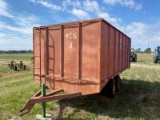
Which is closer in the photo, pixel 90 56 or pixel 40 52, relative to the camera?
pixel 90 56

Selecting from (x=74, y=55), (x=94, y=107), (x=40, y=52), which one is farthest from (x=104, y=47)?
(x=94, y=107)

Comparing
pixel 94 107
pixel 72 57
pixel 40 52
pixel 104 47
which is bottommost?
pixel 94 107

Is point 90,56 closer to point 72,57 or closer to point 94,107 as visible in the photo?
point 72,57

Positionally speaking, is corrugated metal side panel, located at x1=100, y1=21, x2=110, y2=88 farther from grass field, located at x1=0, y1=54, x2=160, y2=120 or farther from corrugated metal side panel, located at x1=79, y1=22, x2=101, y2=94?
grass field, located at x1=0, y1=54, x2=160, y2=120

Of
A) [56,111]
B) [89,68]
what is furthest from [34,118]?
[89,68]

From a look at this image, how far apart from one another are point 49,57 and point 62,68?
0.64 metres

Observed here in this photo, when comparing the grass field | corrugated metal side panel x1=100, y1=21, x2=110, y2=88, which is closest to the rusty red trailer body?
corrugated metal side panel x1=100, y1=21, x2=110, y2=88

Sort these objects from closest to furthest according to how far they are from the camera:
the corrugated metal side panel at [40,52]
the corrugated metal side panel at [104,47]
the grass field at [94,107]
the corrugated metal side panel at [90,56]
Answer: the corrugated metal side panel at [90,56], the corrugated metal side panel at [104,47], the grass field at [94,107], the corrugated metal side panel at [40,52]

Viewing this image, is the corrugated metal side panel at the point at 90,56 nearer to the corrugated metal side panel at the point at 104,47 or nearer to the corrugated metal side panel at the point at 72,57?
the corrugated metal side panel at the point at 72,57

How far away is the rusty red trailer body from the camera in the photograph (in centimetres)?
484

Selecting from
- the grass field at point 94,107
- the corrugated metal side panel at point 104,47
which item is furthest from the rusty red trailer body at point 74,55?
the grass field at point 94,107

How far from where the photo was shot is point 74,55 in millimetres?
5195

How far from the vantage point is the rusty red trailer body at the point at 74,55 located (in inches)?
191

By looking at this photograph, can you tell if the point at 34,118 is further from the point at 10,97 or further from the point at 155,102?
the point at 155,102
